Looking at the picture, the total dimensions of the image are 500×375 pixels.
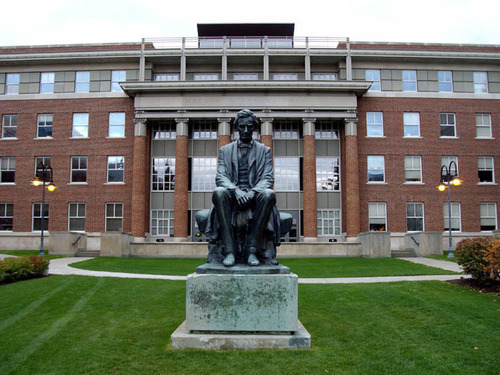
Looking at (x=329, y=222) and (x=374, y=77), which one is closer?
(x=329, y=222)

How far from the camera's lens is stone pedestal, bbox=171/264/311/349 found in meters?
6.45

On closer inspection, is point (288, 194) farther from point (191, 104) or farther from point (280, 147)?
point (191, 104)

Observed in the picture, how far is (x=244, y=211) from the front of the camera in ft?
23.9

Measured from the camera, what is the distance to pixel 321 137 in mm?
37000

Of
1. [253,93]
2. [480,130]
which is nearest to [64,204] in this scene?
[253,93]

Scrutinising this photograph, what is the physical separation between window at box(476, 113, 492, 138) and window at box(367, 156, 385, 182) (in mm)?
9518

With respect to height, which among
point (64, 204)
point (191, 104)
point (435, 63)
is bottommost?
point (64, 204)

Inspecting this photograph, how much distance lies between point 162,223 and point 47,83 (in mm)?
16911

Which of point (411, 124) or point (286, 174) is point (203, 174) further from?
point (411, 124)

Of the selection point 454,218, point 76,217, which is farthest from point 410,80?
point 76,217

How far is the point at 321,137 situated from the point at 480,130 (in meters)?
Answer: 14.7

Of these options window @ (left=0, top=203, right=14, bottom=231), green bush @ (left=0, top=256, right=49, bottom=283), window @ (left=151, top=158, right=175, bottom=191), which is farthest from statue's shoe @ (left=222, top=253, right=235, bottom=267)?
window @ (left=0, top=203, right=14, bottom=231)

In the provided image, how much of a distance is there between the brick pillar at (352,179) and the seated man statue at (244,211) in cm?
2754

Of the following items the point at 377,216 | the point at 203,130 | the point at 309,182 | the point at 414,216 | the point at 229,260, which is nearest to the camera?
the point at 229,260
